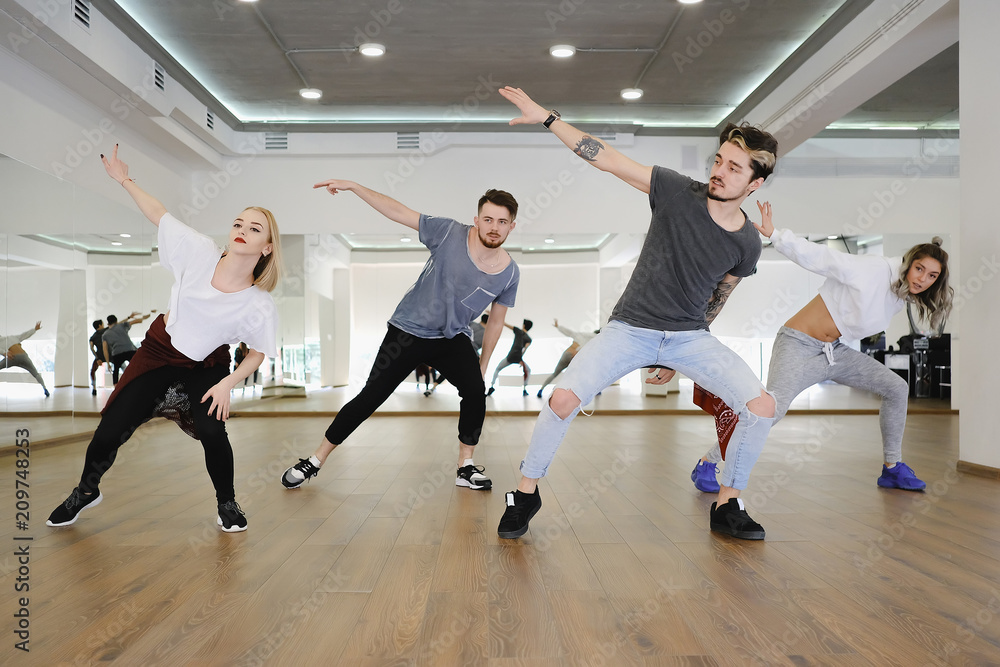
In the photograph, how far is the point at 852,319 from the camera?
311 cm

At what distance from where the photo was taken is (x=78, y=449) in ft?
15.9

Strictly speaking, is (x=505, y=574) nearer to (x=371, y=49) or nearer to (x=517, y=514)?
(x=517, y=514)

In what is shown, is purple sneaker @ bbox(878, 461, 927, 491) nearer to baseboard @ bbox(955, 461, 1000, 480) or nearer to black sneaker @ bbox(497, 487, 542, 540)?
baseboard @ bbox(955, 461, 1000, 480)

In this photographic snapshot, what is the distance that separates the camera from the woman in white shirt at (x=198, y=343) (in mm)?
2502

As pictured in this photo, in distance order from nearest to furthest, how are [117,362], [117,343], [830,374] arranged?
[830,374], [117,362], [117,343]

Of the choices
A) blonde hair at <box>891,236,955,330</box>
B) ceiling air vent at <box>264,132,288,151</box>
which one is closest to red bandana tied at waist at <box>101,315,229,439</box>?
blonde hair at <box>891,236,955,330</box>

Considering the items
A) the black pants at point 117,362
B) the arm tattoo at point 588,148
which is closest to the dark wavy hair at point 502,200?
the arm tattoo at point 588,148

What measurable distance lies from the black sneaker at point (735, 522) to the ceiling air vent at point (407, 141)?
6194mm

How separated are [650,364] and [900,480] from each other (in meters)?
1.61

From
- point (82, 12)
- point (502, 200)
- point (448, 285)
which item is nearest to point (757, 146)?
point (502, 200)

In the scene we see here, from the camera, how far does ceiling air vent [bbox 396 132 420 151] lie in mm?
7887

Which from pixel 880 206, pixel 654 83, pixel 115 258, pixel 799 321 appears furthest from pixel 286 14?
pixel 880 206

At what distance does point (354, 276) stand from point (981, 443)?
20.6ft

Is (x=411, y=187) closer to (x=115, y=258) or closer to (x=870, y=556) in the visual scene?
(x=115, y=258)
